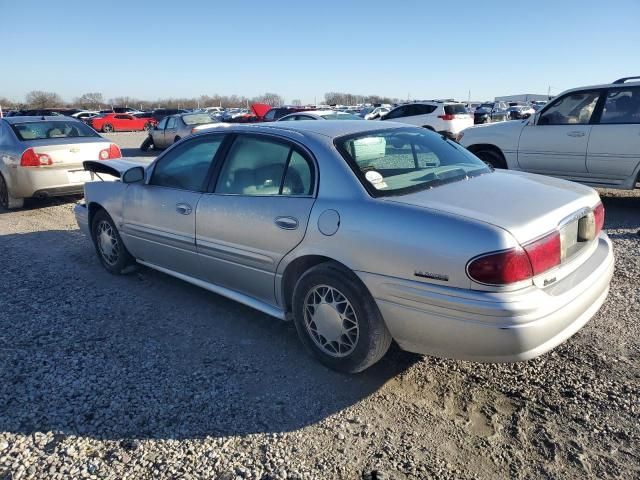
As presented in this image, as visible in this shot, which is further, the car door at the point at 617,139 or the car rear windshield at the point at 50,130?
the car rear windshield at the point at 50,130

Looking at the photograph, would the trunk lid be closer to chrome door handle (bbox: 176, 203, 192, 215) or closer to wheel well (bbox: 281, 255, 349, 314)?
chrome door handle (bbox: 176, 203, 192, 215)

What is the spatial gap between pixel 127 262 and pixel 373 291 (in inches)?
122

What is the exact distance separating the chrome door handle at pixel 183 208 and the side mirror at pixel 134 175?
2.26ft

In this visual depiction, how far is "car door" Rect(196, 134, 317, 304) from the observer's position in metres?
3.24

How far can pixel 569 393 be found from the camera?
289 cm

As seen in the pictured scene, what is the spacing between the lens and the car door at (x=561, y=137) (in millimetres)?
7188

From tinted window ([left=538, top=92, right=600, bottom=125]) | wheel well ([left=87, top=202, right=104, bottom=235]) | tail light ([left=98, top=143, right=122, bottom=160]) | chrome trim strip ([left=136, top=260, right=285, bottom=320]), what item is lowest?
chrome trim strip ([left=136, top=260, right=285, bottom=320])

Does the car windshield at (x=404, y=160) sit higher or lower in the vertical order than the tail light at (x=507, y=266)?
higher

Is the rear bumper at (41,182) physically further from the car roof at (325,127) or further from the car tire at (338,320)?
the car tire at (338,320)

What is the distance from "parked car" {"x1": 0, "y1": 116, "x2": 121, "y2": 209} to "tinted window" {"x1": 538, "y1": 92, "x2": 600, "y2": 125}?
7076 mm

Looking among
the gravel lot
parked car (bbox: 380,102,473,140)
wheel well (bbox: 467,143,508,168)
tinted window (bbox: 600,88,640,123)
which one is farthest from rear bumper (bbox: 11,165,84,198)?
parked car (bbox: 380,102,473,140)

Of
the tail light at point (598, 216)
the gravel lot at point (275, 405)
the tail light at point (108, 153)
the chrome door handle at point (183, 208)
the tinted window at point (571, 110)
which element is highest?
the tinted window at point (571, 110)

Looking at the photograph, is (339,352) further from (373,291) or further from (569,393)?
(569,393)

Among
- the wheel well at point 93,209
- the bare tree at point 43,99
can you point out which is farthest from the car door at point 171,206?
the bare tree at point 43,99
